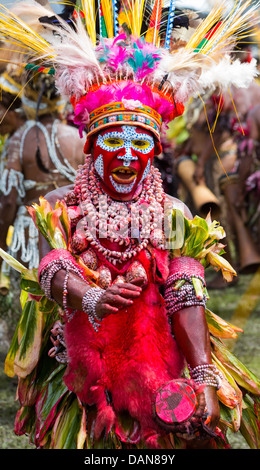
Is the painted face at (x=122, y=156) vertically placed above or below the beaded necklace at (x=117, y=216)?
above

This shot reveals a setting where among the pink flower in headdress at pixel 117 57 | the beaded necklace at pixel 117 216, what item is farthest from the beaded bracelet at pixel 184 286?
the pink flower in headdress at pixel 117 57

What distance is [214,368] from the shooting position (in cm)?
310

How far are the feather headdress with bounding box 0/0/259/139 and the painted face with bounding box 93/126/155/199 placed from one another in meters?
0.05

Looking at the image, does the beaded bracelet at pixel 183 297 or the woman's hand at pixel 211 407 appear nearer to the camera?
the woman's hand at pixel 211 407

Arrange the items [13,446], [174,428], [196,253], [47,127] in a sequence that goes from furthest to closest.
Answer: [47,127] < [13,446] < [196,253] < [174,428]

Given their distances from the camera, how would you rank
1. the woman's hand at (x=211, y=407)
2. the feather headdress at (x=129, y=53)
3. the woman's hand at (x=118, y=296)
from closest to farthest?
the woman's hand at (x=118, y=296) < the woman's hand at (x=211, y=407) < the feather headdress at (x=129, y=53)

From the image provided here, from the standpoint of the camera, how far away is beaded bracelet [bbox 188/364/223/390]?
120 inches

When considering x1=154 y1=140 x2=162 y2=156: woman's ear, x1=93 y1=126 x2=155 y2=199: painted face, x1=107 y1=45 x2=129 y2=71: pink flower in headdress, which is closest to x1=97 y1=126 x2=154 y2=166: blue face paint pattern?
x1=93 y1=126 x2=155 y2=199: painted face

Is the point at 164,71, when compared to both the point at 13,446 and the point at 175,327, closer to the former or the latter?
the point at 175,327

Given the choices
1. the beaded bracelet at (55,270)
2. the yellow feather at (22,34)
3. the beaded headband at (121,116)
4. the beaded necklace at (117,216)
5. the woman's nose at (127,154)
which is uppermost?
the yellow feather at (22,34)

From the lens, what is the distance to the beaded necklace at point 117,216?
3.27 meters

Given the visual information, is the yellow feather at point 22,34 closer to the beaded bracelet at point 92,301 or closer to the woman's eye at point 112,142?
the woman's eye at point 112,142

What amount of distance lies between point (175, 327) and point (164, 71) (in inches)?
45.2
